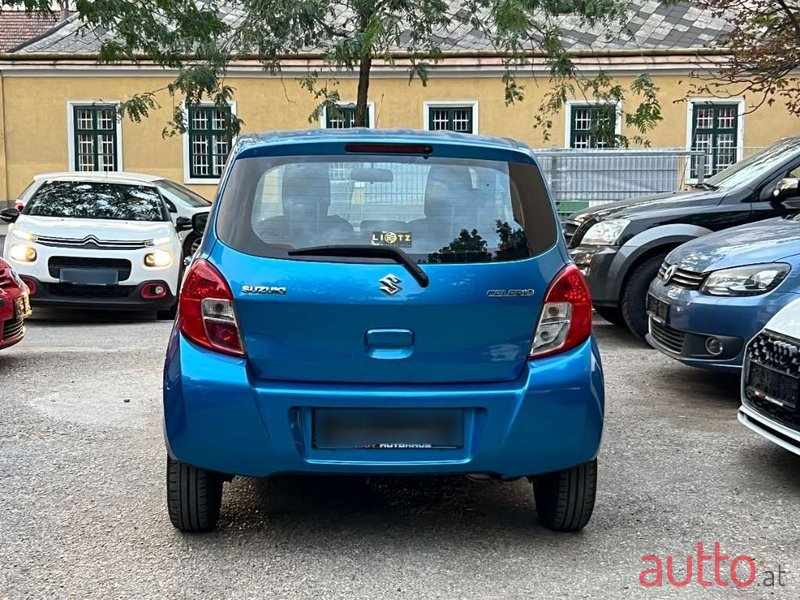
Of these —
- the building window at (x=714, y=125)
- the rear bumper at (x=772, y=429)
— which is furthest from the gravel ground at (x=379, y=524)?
the building window at (x=714, y=125)

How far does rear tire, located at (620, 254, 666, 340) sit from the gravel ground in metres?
2.24

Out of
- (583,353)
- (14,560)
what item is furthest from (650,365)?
(14,560)

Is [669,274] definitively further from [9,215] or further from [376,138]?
[9,215]

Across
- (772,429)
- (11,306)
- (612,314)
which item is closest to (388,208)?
(772,429)

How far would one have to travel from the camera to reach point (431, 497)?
470 cm

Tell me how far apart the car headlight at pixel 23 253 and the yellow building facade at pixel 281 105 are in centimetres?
1365

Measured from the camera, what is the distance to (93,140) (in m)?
25.1

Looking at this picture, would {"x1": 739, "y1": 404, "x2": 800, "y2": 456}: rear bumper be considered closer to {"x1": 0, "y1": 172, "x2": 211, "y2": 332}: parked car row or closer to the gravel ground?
the gravel ground

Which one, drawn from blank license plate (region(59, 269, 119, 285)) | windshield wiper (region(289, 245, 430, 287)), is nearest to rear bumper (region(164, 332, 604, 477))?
windshield wiper (region(289, 245, 430, 287))

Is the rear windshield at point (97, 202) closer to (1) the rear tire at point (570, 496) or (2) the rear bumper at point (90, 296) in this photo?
(2) the rear bumper at point (90, 296)

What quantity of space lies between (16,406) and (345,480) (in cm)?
285

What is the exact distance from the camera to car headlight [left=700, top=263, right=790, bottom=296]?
5996 mm

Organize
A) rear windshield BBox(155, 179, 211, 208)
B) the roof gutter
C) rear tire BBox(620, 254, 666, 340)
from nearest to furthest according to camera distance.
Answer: rear tire BBox(620, 254, 666, 340) < rear windshield BBox(155, 179, 211, 208) < the roof gutter

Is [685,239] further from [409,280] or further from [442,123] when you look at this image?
[442,123]
